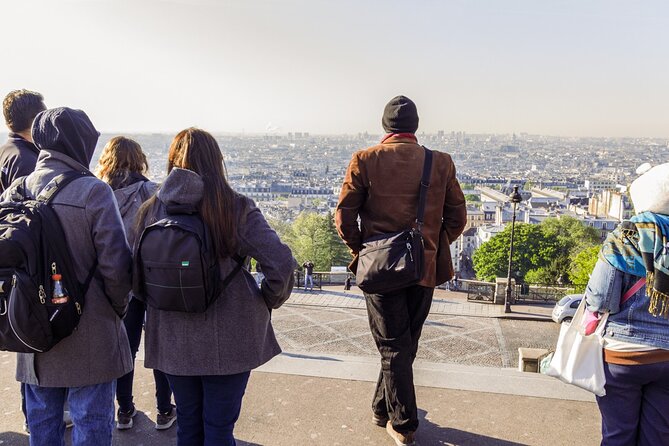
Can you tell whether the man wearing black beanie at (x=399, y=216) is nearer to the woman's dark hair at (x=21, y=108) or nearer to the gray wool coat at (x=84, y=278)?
the gray wool coat at (x=84, y=278)

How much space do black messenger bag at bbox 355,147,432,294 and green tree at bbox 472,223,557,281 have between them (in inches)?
1973

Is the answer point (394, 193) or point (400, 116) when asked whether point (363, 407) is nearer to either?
point (394, 193)

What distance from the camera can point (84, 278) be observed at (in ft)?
7.70

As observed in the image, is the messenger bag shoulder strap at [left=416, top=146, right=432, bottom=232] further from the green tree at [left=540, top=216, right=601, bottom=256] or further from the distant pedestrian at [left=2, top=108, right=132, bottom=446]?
the green tree at [left=540, top=216, right=601, bottom=256]

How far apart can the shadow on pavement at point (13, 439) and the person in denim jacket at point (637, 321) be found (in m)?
2.79

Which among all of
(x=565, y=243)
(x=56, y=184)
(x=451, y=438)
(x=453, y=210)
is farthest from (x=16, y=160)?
(x=565, y=243)

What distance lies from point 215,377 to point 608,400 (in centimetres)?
157

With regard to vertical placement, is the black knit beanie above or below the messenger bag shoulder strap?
above

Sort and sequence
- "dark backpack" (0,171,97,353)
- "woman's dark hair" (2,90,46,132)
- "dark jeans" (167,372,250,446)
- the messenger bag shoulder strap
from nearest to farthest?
"dark backpack" (0,171,97,353) → "dark jeans" (167,372,250,446) → the messenger bag shoulder strap → "woman's dark hair" (2,90,46,132)

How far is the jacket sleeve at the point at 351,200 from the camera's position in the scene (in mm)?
3105

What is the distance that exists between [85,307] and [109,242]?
0.26 m

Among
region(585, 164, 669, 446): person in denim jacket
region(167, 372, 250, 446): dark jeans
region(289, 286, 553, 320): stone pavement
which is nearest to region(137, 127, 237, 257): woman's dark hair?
region(167, 372, 250, 446): dark jeans

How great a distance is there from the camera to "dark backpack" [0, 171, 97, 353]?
212 cm

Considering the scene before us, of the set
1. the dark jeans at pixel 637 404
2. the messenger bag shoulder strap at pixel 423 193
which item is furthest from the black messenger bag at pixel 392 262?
the dark jeans at pixel 637 404
